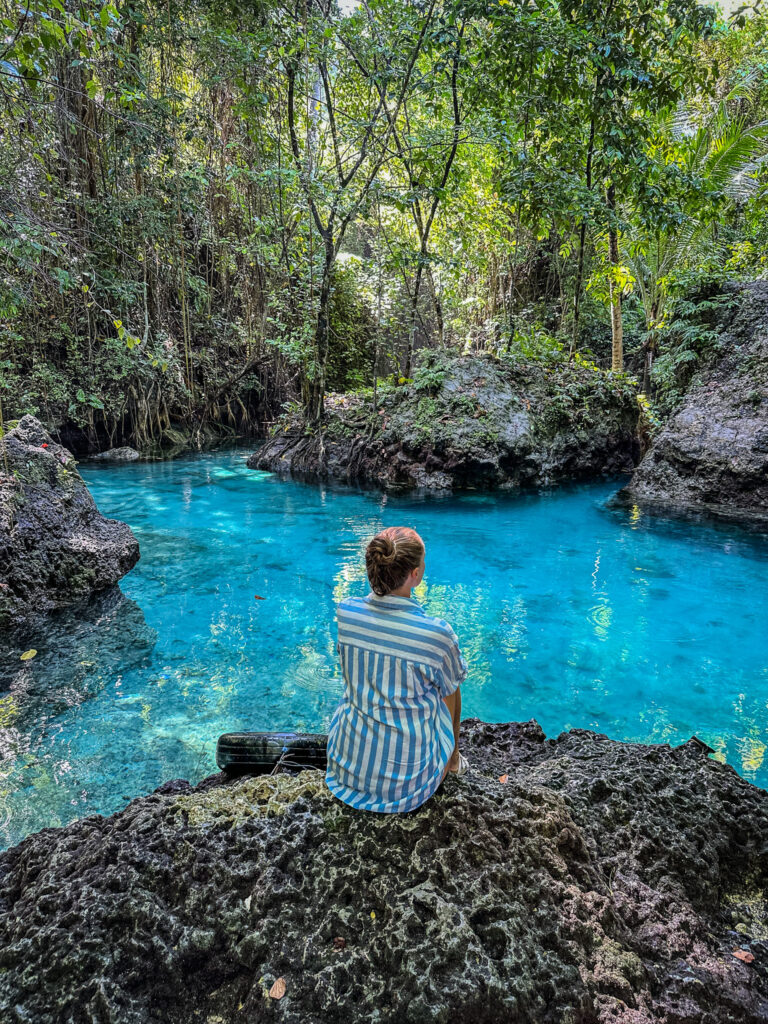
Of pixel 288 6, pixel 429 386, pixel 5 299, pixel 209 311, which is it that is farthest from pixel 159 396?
pixel 5 299

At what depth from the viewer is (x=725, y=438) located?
9.38 m

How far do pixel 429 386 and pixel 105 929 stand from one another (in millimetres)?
10920

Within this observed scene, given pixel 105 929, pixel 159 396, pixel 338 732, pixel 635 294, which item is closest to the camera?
pixel 105 929

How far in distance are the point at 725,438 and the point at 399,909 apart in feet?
32.1

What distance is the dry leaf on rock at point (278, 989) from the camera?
150cm

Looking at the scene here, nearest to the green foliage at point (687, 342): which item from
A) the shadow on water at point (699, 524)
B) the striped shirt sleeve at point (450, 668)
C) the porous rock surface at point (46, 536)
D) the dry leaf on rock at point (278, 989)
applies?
the shadow on water at point (699, 524)

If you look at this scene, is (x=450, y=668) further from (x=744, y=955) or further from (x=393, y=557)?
(x=744, y=955)

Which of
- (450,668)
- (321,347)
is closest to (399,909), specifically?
(450,668)

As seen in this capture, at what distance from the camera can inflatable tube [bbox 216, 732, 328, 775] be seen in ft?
8.31

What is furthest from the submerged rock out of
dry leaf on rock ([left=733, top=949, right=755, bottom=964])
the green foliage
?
dry leaf on rock ([left=733, top=949, right=755, bottom=964])

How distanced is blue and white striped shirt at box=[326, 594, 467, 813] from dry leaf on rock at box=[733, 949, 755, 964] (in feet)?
3.13

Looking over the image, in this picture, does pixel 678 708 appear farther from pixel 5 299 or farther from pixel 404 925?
pixel 5 299

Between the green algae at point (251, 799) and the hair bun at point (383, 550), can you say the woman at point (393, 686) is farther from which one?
the green algae at point (251, 799)

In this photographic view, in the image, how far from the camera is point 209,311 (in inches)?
632
